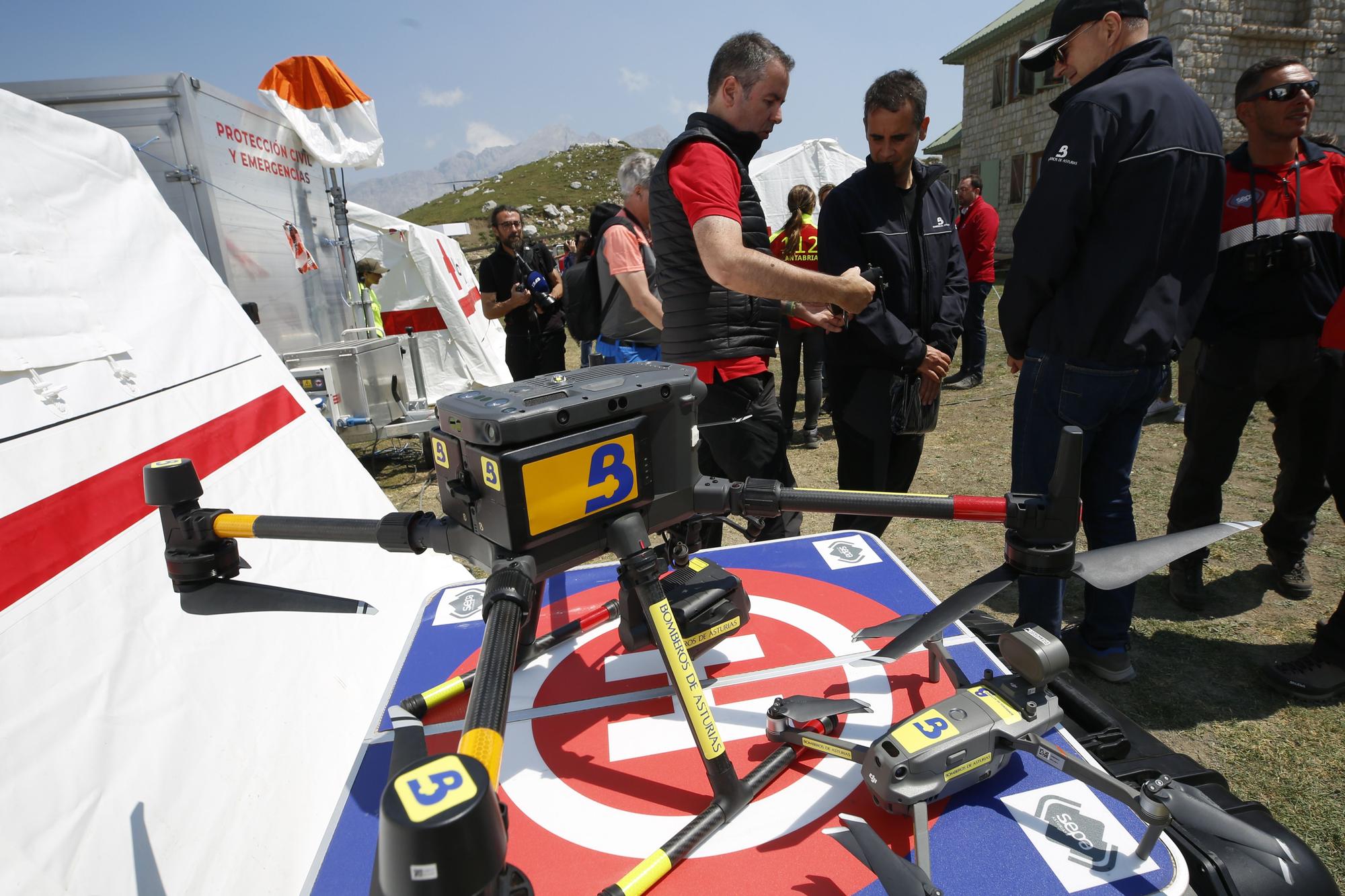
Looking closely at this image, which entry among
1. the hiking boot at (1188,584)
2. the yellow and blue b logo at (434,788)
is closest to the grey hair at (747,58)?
the yellow and blue b logo at (434,788)

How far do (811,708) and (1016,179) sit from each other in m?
23.7

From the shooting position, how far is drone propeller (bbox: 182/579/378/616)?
119cm

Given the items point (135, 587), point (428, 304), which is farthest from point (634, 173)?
point (428, 304)

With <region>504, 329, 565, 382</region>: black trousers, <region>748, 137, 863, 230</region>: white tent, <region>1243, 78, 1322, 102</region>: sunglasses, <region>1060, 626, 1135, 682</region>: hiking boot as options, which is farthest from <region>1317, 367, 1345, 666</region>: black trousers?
<region>748, 137, 863, 230</region>: white tent

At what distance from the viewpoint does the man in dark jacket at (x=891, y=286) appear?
2643mm

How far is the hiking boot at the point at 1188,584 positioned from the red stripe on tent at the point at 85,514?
12.8 ft

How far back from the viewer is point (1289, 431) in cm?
307

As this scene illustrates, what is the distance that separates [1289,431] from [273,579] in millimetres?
4046

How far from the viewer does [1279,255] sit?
8.97 ft

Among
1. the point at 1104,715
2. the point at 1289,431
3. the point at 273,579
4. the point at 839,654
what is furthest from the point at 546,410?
the point at 1289,431

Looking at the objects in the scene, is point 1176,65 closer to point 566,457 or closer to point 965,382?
point 965,382

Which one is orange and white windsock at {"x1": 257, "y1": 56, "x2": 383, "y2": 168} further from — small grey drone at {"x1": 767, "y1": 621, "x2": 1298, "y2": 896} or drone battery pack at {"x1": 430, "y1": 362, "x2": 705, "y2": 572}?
small grey drone at {"x1": 767, "y1": 621, "x2": 1298, "y2": 896}

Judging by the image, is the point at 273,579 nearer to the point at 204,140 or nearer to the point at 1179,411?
the point at 204,140

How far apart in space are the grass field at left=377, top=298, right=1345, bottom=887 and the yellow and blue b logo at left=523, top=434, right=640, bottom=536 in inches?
74.2
